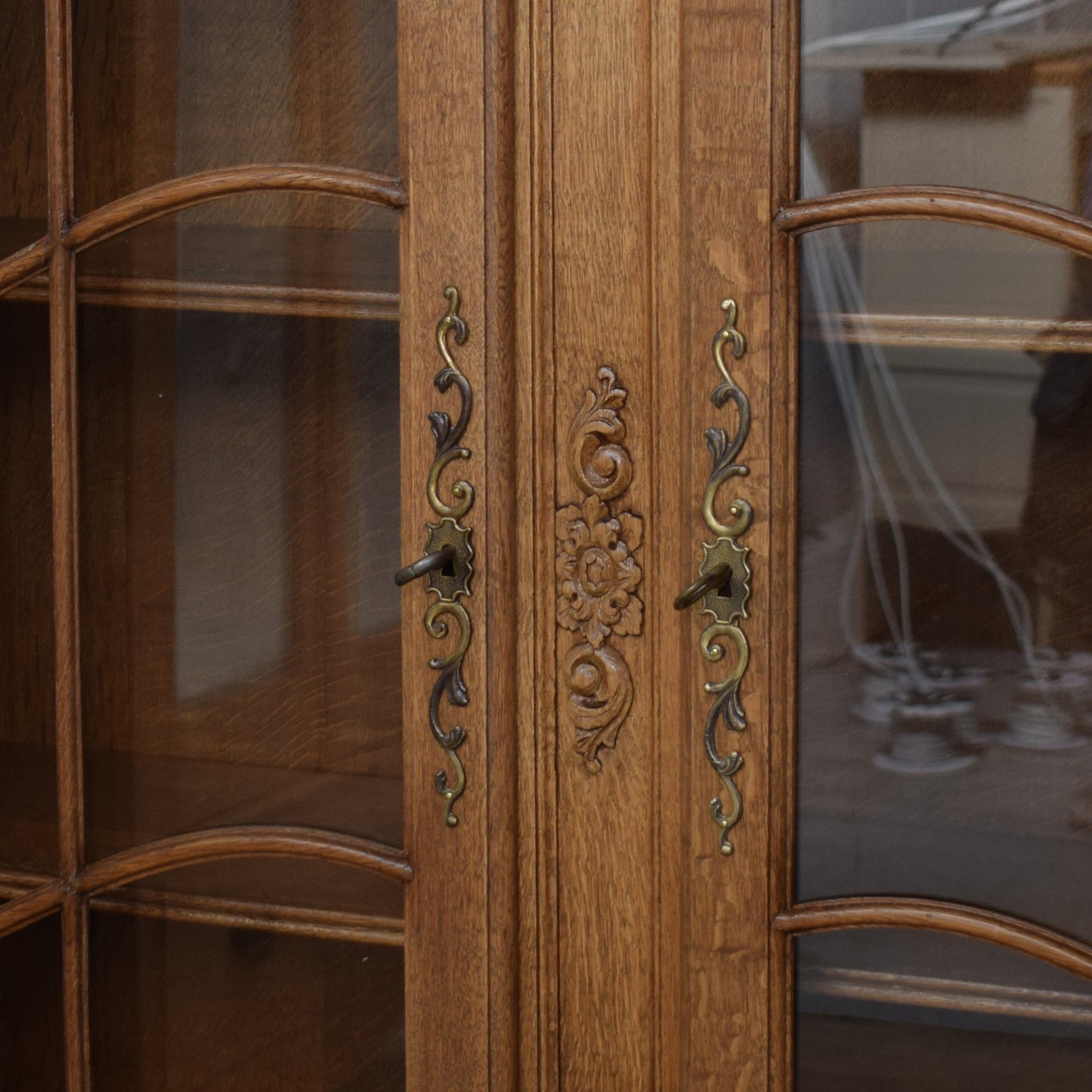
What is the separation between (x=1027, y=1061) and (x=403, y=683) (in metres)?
0.34

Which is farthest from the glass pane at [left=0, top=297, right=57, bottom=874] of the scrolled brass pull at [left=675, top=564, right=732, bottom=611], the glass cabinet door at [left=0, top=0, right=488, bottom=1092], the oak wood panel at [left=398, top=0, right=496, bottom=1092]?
the scrolled brass pull at [left=675, top=564, right=732, bottom=611]

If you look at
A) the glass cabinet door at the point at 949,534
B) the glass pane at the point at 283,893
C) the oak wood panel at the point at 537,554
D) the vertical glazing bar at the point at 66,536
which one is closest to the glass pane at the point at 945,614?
the glass cabinet door at the point at 949,534

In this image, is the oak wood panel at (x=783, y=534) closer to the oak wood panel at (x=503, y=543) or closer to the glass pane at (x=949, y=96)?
the glass pane at (x=949, y=96)

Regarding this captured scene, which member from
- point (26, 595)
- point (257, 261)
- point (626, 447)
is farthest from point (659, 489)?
point (26, 595)

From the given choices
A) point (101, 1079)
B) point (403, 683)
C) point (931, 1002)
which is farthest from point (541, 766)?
point (101, 1079)

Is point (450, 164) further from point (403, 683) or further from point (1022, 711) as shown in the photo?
point (1022, 711)

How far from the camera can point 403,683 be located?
0.65 m

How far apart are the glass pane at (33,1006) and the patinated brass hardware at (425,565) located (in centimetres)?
30

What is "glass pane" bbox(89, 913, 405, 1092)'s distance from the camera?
674 millimetres

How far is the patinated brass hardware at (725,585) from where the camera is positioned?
590mm

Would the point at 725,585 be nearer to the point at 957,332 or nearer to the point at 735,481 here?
the point at 735,481

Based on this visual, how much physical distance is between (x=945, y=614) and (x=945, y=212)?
0.18 m

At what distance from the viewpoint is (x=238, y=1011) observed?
0.70 m

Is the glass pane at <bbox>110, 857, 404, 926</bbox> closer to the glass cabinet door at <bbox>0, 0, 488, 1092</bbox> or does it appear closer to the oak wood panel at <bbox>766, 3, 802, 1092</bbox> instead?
the glass cabinet door at <bbox>0, 0, 488, 1092</bbox>
